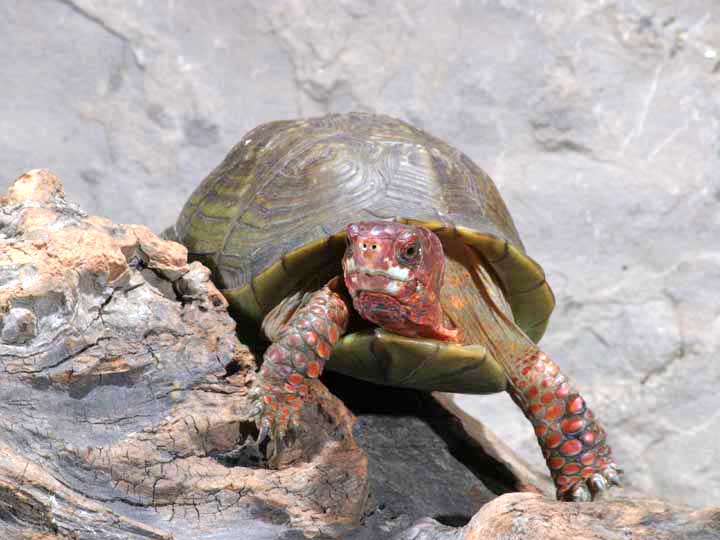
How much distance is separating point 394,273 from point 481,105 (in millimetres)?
2719

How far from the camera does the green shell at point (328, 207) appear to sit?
204cm

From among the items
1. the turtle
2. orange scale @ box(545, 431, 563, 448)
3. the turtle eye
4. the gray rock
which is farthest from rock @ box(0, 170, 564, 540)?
the turtle eye

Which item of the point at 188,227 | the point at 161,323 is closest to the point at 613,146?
the point at 188,227

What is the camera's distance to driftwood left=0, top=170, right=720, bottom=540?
51.8 inches

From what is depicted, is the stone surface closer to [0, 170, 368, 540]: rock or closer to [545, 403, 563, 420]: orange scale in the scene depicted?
[545, 403, 563, 420]: orange scale

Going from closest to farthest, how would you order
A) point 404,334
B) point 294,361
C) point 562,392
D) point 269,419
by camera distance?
point 269,419, point 294,361, point 404,334, point 562,392

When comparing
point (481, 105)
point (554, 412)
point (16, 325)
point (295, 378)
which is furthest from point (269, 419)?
point (481, 105)

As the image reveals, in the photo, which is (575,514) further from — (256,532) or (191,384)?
(191,384)

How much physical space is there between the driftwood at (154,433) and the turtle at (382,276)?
0.13 meters

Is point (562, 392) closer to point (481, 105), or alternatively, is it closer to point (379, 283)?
point (379, 283)

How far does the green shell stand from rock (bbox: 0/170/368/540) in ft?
1.16

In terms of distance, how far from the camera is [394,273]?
5.68 feet

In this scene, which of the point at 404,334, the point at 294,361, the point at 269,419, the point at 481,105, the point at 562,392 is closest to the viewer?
the point at 269,419

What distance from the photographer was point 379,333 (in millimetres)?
1838
